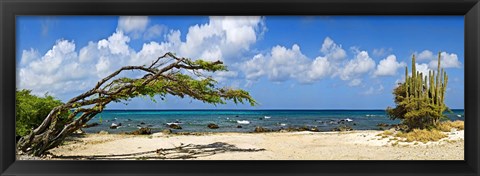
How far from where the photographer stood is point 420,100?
10.7 feet

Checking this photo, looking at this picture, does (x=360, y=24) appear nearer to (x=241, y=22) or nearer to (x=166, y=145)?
(x=241, y=22)

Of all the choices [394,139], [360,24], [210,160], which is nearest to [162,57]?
[210,160]

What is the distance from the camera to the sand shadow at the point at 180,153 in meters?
3.19

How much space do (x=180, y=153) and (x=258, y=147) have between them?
547 mm

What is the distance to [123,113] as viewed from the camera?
335 centimetres

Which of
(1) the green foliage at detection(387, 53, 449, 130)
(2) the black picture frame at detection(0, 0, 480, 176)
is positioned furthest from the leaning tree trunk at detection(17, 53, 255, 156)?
(1) the green foliage at detection(387, 53, 449, 130)

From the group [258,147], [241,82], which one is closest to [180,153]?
[258,147]

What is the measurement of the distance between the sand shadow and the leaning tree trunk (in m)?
0.22

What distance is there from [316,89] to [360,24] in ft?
1.75

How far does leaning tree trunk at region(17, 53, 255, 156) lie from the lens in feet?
10.7

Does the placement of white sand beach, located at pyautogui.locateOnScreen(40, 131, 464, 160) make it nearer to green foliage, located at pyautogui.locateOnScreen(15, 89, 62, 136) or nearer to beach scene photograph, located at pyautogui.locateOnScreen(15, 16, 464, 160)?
beach scene photograph, located at pyautogui.locateOnScreen(15, 16, 464, 160)

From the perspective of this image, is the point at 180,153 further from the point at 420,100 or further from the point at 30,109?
the point at 420,100
